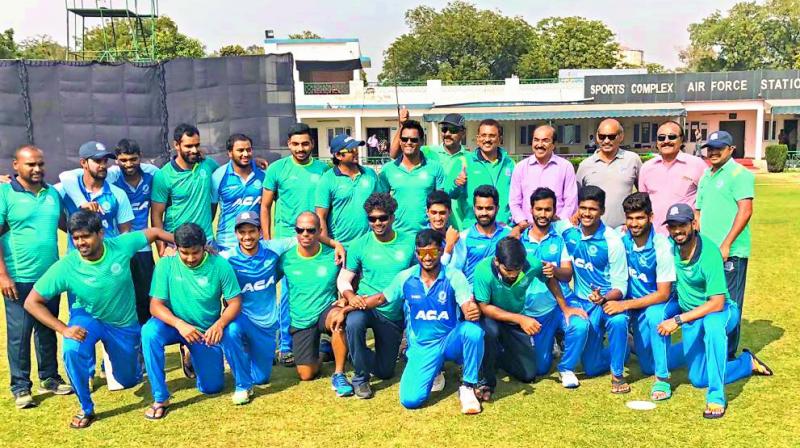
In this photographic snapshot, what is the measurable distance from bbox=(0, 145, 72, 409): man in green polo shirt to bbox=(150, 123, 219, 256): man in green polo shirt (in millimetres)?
866

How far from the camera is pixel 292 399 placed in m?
5.12

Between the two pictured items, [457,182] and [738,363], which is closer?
[738,363]

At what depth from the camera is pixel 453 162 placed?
6.09 metres

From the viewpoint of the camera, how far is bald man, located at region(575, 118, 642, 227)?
5.77m

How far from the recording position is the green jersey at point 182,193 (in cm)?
584

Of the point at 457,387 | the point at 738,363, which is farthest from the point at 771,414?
the point at 457,387

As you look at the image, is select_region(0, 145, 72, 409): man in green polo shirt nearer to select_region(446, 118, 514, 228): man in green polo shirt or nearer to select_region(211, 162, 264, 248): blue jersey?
select_region(211, 162, 264, 248): blue jersey

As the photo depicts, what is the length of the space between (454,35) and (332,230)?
198 ft

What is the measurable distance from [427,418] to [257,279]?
174 centimetres

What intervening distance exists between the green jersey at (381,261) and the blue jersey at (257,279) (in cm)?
65

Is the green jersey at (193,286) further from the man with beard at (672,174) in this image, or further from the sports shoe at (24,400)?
the man with beard at (672,174)

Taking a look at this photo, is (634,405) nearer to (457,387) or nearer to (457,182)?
(457,387)

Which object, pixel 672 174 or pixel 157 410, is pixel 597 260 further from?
pixel 157 410

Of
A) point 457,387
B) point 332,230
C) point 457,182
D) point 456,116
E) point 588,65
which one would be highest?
point 588,65
